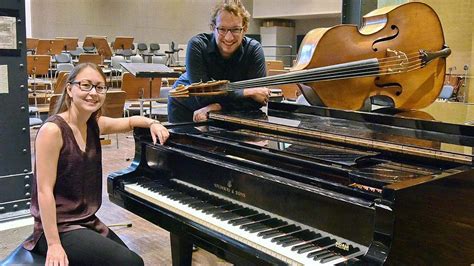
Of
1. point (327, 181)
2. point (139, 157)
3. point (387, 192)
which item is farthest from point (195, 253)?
point (387, 192)

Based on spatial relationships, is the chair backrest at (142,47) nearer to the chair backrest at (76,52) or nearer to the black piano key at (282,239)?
the chair backrest at (76,52)

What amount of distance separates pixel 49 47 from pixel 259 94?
996 cm

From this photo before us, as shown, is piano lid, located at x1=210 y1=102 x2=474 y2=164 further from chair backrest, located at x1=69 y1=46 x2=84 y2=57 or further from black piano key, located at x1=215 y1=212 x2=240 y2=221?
chair backrest, located at x1=69 y1=46 x2=84 y2=57

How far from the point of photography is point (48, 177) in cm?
203

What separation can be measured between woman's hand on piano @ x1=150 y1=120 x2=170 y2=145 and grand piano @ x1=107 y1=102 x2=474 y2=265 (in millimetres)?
37

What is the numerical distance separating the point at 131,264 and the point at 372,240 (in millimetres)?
1090

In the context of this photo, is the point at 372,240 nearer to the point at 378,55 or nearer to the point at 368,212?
the point at 368,212

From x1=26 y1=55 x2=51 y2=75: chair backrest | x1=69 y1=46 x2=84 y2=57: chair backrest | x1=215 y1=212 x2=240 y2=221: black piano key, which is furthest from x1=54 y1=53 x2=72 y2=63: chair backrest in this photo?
x1=215 y1=212 x2=240 y2=221: black piano key

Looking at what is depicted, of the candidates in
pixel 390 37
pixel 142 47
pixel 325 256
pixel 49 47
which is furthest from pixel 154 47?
pixel 325 256

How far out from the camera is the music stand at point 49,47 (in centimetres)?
1126

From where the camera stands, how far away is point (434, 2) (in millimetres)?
5652

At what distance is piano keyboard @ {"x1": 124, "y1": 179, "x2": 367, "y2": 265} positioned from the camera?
1445mm

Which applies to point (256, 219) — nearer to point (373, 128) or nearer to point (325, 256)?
point (325, 256)

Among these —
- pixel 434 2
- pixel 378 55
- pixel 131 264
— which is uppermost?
pixel 434 2
